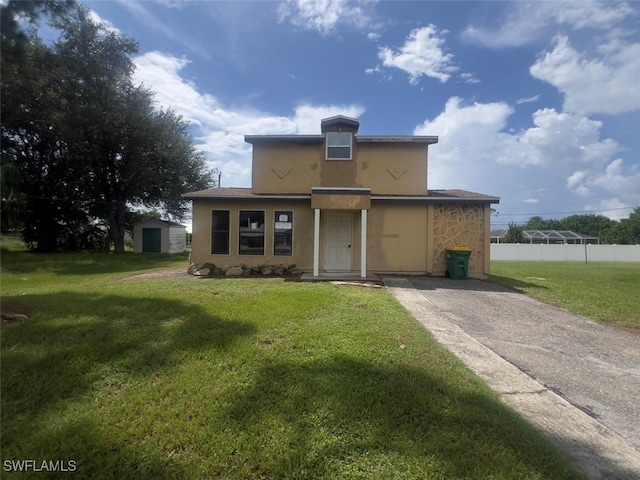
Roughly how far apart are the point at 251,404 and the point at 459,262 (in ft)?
31.5

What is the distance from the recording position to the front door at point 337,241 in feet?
37.6

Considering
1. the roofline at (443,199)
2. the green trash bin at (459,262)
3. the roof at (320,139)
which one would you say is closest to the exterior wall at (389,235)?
the roofline at (443,199)

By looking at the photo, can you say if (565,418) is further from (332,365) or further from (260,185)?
(260,185)

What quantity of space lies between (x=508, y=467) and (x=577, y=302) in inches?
311

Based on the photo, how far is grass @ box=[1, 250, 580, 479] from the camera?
2092 mm

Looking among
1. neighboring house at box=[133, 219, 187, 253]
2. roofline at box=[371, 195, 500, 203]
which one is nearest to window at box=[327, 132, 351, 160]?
roofline at box=[371, 195, 500, 203]

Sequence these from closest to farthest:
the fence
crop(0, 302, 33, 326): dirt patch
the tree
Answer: crop(0, 302, 33, 326): dirt patch
the fence
the tree

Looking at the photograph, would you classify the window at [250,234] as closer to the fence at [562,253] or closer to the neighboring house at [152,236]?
the neighboring house at [152,236]

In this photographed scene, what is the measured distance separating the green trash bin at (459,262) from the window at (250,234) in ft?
21.9

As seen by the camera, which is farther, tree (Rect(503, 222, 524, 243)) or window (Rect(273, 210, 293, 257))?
tree (Rect(503, 222, 524, 243))

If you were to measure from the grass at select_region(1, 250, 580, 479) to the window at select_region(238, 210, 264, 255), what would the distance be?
21.9 feet

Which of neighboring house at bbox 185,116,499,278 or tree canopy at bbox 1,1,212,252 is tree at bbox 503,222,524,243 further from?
tree canopy at bbox 1,1,212,252

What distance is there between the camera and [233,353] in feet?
11.8

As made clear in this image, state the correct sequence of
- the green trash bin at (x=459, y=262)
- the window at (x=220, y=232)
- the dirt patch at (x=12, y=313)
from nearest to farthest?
the dirt patch at (x=12, y=313) → the green trash bin at (x=459, y=262) → the window at (x=220, y=232)
